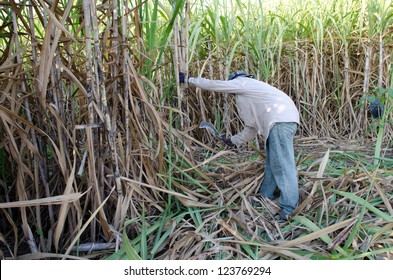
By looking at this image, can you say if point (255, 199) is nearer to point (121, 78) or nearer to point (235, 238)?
point (235, 238)

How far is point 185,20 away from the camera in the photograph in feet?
5.92

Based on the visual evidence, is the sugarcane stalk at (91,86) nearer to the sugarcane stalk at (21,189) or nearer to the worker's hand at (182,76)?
the sugarcane stalk at (21,189)

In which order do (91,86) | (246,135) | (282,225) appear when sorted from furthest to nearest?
(246,135) → (282,225) → (91,86)

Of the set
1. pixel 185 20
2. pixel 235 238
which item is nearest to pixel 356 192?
pixel 235 238

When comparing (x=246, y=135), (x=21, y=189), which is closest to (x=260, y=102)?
(x=246, y=135)

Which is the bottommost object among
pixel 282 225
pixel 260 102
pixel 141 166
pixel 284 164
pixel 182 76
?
pixel 282 225

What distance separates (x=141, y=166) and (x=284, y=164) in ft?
2.50

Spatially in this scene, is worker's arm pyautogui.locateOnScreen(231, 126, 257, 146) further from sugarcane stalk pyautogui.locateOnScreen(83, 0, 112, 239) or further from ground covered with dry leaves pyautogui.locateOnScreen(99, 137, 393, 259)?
Result: sugarcane stalk pyautogui.locateOnScreen(83, 0, 112, 239)

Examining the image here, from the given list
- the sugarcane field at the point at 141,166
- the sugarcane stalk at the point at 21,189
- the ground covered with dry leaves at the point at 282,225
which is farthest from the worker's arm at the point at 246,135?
the sugarcane stalk at the point at 21,189

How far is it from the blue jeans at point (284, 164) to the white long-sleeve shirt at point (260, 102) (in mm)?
45

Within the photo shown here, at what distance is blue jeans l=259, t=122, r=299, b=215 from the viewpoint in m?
1.71

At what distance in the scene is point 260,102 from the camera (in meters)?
1.84

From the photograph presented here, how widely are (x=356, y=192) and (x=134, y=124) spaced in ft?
3.80

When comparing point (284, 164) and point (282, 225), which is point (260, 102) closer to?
point (284, 164)
